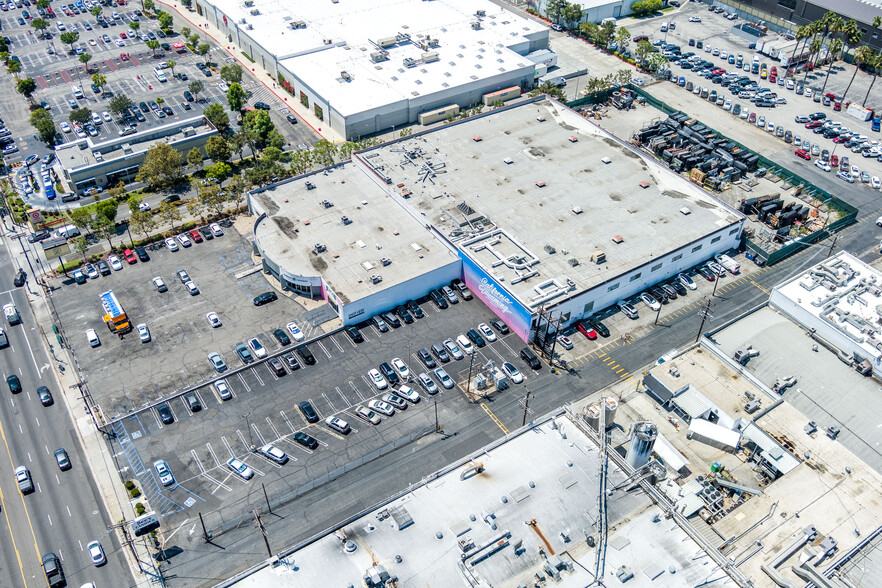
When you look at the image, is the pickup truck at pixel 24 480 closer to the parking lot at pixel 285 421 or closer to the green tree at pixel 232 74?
the parking lot at pixel 285 421

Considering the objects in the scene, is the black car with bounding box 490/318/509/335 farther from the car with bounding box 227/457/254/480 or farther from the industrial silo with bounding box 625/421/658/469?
the car with bounding box 227/457/254/480

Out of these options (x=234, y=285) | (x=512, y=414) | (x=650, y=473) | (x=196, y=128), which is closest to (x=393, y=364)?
(x=512, y=414)

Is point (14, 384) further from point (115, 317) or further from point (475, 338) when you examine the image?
point (475, 338)

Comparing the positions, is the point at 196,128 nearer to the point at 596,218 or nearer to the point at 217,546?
the point at 596,218

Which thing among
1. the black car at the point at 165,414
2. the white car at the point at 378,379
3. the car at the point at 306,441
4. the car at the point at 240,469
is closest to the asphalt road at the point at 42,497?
the black car at the point at 165,414

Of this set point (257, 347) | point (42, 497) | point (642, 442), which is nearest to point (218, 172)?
point (257, 347)
